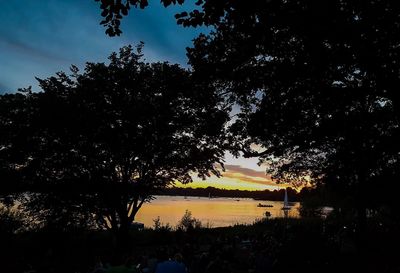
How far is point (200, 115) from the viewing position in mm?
15195

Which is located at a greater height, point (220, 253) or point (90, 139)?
point (90, 139)

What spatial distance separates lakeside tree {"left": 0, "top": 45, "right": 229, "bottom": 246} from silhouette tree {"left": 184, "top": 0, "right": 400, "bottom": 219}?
9.96 m

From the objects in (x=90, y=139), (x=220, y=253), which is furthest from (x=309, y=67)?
(x=90, y=139)

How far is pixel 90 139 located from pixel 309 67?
16.8 m

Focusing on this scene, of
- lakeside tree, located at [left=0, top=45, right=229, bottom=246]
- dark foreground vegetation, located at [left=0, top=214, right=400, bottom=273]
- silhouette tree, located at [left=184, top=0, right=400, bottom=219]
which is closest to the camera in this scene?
silhouette tree, located at [left=184, top=0, right=400, bottom=219]

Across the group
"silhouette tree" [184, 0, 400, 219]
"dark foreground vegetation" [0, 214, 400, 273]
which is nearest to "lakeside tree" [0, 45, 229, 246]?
"dark foreground vegetation" [0, 214, 400, 273]

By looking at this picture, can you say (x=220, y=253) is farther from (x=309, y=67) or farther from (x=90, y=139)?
(x=90, y=139)

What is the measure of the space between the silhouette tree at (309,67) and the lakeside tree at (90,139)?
9.96 meters

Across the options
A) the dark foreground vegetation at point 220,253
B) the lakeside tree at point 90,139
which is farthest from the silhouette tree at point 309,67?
the lakeside tree at point 90,139

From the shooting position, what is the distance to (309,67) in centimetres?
1132

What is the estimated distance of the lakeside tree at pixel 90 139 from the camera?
2466 centimetres

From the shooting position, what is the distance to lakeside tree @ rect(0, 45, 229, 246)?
24.7m

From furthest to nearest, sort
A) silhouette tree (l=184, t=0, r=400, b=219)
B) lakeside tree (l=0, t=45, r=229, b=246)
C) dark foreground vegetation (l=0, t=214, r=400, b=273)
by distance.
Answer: lakeside tree (l=0, t=45, r=229, b=246) → dark foreground vegetation (l=0, t=214, r=400, b=273) → silhouette tree (l=184, t=0, r=400, b=219)

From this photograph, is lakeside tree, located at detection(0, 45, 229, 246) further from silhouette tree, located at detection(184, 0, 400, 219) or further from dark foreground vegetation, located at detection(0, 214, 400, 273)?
silhouette tree, located at detection(184, 0, 400, 219)
